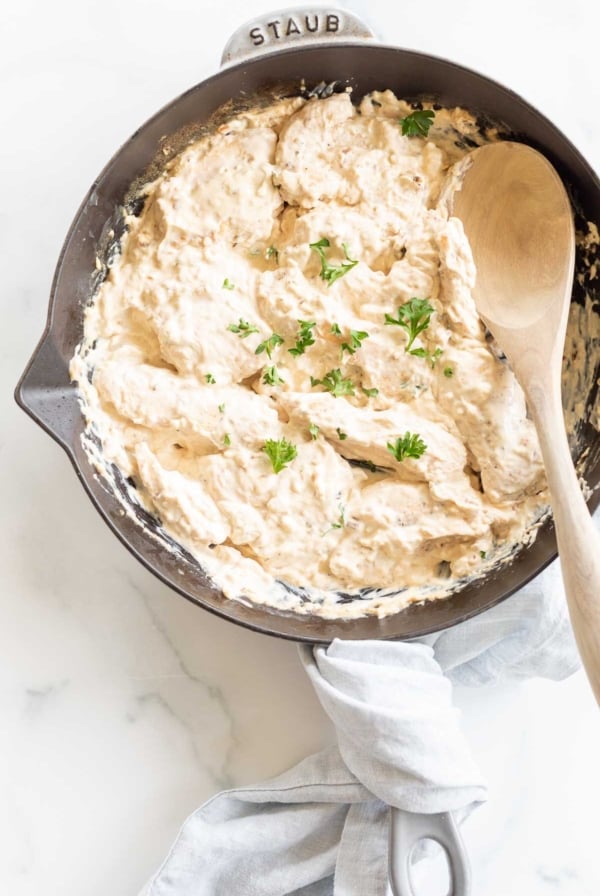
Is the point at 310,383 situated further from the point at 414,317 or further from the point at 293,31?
the point at 293,31

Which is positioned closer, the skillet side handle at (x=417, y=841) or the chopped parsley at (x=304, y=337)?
the skillet side handle at (x=417, y=841)

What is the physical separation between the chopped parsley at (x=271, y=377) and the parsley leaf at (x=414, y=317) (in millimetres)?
270

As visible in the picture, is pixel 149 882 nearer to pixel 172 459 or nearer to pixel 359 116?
pixel 172 459

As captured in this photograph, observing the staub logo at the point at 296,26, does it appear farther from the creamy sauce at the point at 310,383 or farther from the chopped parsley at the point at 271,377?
the chopped parsley at the point at 271,377

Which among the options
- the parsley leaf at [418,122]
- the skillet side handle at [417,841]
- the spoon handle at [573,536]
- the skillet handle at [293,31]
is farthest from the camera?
the parsley leaf at [418,122]

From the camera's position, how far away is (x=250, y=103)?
2.18 meters

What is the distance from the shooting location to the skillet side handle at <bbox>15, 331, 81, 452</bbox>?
189 cm

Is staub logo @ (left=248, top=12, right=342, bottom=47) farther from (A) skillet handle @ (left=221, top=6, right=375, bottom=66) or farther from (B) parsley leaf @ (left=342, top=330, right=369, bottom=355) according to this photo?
(B) parsley leaf @ (left=342, top=330, right=369, bottom=355)

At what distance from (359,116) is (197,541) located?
41.1 inches

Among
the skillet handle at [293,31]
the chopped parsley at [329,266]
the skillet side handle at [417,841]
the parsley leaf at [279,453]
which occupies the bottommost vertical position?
the skillet side handle at [417,841]

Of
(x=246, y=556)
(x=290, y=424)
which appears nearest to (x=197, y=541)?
(x=246, y=556)

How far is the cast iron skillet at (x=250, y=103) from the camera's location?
197cm

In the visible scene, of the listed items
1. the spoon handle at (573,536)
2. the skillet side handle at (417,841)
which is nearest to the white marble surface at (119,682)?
the skillet side handle at (417,841)

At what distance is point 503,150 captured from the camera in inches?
82.7
